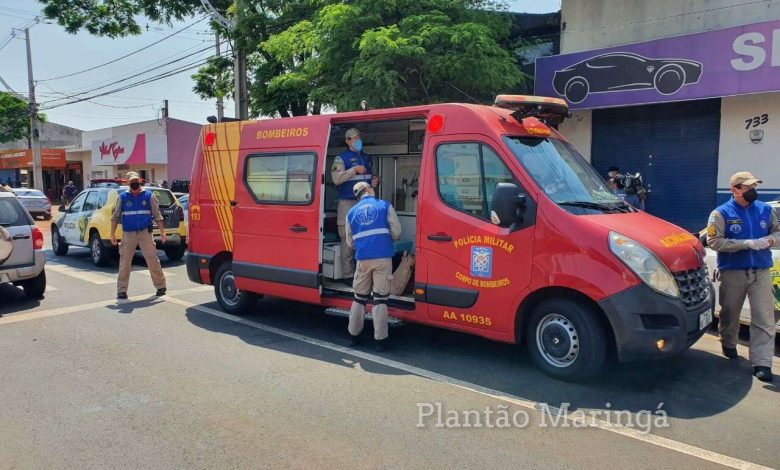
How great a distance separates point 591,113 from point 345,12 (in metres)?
5.62

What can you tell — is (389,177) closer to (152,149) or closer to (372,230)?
(372,230)

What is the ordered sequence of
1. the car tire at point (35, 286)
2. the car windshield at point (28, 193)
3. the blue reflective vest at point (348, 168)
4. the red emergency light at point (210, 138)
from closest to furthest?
the blue reflective vest at point (348, 168)
the red emergency light at point (210, 138)
the car tire at point (35, 286)
the car windshield at point (28, 193)

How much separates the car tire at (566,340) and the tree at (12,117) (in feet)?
153

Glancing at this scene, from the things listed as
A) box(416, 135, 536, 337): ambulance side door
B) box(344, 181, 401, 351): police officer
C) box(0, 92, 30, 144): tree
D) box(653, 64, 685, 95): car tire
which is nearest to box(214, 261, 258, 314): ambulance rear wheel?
box(344, 181, 401, 351): police officer

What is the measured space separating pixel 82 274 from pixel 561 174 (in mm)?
9400

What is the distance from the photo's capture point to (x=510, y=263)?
500cm

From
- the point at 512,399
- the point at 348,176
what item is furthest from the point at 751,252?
the point at 348,176

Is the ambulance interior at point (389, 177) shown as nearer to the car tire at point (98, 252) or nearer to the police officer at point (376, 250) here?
the police officer at point (376, 250)

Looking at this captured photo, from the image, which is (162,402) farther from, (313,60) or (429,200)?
(313,60)

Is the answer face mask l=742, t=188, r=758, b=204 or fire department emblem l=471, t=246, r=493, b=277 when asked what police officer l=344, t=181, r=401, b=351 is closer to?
fire department emblem l=471, t=246, r=493, b=277

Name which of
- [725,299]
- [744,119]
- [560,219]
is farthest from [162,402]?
[744,119]

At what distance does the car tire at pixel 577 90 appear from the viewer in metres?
11.7

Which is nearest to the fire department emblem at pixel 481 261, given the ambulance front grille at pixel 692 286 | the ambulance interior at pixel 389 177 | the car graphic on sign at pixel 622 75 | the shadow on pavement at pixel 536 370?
the shadow on pavement at pixel 536 370

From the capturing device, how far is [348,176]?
21.2ft
